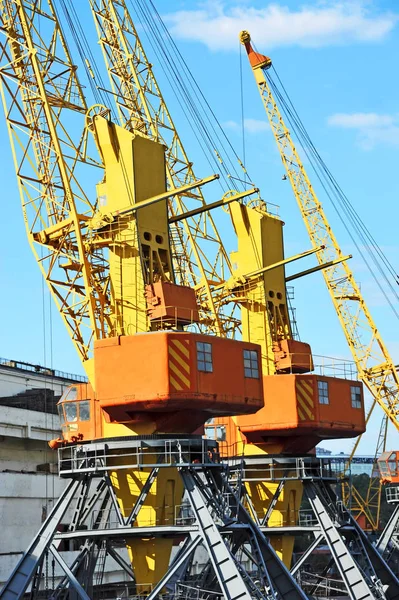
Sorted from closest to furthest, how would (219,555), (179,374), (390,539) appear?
Answer: (219,555) → (179,374) → (390,539)

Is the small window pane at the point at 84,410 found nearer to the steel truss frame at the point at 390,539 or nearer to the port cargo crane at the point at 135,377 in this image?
the port cargo crane at the point at 135,377

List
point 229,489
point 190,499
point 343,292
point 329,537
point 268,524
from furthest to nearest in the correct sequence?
point 343,292
point 268,524
point 329,537
point 229,489
point 190,499

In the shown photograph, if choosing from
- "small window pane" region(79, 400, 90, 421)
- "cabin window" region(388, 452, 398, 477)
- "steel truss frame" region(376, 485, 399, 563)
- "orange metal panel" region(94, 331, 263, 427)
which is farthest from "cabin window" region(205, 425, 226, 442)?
"cabin window" region(388, 452, 398, 477)

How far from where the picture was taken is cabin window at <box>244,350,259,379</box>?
136 ft

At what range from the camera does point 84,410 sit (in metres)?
40.7

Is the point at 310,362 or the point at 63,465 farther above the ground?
the point at 310,362

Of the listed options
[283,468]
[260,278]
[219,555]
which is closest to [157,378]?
[219,555]

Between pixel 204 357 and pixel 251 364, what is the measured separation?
3248 millimetres

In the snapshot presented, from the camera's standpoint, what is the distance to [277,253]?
5819 cm

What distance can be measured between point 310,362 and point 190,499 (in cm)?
1856

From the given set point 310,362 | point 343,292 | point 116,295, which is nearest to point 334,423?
point 310,362

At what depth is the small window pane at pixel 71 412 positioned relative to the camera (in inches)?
1610

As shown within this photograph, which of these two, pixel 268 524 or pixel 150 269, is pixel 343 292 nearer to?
pixel 268 524

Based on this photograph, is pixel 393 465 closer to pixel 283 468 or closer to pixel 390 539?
pixel 390 539
